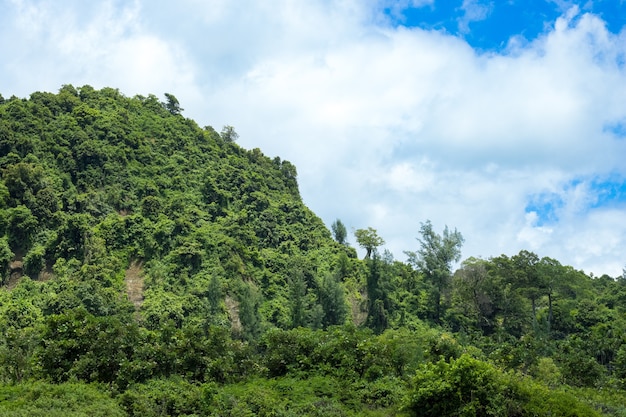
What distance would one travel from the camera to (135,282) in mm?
51031

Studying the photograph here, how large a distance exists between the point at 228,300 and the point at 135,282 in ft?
27.5

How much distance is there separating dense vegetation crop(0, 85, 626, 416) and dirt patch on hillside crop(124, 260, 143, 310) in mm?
172

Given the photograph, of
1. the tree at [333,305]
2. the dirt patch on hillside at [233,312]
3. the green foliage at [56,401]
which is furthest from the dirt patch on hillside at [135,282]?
the green foliage at [56,401]

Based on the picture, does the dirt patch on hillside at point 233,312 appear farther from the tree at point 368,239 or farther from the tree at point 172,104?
the tree at point 172,104

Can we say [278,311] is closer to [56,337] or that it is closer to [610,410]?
[56,337]

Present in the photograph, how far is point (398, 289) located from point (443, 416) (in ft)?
139

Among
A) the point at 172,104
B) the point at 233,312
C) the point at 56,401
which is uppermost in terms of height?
the point at 172,104

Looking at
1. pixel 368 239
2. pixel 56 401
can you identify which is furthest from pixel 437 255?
pixel 56 401

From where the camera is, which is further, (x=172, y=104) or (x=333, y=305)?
(x=172, y=104)

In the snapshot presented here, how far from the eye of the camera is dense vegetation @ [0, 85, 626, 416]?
22297mm

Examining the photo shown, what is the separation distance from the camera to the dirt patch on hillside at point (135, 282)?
4839cm

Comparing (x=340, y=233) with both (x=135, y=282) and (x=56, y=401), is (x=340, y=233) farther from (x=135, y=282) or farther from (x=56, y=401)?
(x=56, y=401)

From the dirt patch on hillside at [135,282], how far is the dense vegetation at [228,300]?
17cm

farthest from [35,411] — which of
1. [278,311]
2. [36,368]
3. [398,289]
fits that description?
[398,289]
